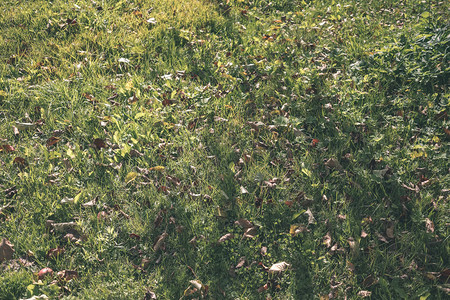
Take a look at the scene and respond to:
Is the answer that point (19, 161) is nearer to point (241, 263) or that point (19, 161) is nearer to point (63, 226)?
point (63, 226)

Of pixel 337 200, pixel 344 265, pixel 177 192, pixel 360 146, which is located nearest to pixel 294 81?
pixel 360 146

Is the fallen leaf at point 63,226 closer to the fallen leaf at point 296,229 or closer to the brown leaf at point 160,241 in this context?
the brown leaf at point 160,241

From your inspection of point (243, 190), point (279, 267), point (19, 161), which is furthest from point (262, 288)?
point (19, 161)

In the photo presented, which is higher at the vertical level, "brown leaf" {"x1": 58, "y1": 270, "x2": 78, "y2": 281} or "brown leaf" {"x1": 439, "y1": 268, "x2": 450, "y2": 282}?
"brown leaf" {"x1": 58, "y1": 270, "x2": 78, "y2": 281}

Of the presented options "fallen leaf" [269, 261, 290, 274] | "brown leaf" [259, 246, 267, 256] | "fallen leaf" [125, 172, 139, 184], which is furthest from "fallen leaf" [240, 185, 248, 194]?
"fallen leaf" [125, 172, 139, 184]

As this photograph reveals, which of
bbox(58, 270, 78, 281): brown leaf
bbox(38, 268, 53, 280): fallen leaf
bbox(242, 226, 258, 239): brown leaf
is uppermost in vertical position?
bbox(38, 268, 53, 280): fallen leaf

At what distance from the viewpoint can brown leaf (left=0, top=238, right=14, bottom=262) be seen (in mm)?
2537

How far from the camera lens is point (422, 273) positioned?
7.86ft

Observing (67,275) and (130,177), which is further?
(130,177)

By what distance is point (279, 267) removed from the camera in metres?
2.47

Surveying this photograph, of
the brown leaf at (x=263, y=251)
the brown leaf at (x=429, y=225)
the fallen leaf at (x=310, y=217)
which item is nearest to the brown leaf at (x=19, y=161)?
the brown leaf at (x=263, y=251)

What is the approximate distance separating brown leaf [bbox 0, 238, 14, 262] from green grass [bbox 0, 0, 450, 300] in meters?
0.04

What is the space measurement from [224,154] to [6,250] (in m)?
1.78

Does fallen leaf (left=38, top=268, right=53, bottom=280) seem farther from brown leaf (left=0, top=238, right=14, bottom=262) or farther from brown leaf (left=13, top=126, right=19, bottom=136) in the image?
brown leaf (left=13, top=126, right=19, bottom=136)
